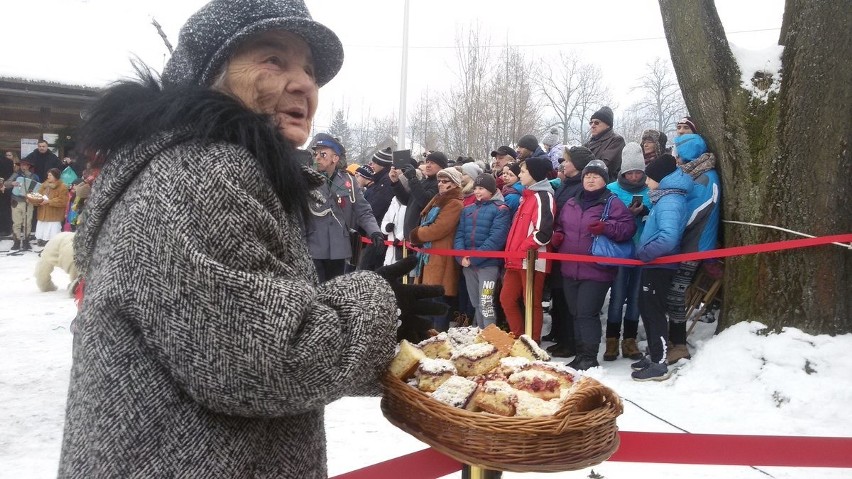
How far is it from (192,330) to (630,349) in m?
5.71

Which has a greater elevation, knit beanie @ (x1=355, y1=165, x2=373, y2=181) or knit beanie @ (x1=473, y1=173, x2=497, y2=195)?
knit beanie @ (x1=355, y1=165, x2=373, y2=181)

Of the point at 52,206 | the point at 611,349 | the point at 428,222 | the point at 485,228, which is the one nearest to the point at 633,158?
the point at 485,228

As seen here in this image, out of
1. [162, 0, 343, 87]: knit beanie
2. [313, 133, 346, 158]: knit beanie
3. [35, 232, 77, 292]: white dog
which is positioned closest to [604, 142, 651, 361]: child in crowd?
[313, 133, 346, 158]: knit beanie

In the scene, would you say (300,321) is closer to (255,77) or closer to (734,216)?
(255,77)

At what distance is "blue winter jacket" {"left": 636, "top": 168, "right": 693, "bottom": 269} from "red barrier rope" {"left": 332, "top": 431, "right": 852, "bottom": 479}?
3130 millimetres

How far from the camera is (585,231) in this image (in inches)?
230

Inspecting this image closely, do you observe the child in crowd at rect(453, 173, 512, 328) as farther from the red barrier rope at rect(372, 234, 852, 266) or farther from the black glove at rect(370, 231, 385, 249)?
the black glove at rect(370, 231, 385, 249)

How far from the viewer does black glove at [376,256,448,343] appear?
1774 millimetres

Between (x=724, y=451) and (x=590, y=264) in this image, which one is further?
(x=590, y=264)

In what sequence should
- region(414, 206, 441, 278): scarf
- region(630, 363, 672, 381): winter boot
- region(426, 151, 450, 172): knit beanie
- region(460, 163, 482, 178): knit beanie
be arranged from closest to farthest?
region(630, 363, 672, 381): winter boot
region(414, 206, 441, 278): scarf
region(426, 151, 450, 172): knit beanie
region(460, 163, 482, 178): knit beanie

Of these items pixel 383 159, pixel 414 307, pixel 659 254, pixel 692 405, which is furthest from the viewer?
pixel 383 159

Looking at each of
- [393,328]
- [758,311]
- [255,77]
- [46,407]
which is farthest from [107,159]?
[758,311]

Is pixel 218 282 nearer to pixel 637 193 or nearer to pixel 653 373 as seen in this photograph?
pixel 653 373

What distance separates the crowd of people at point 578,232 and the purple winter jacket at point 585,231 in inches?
0.4
